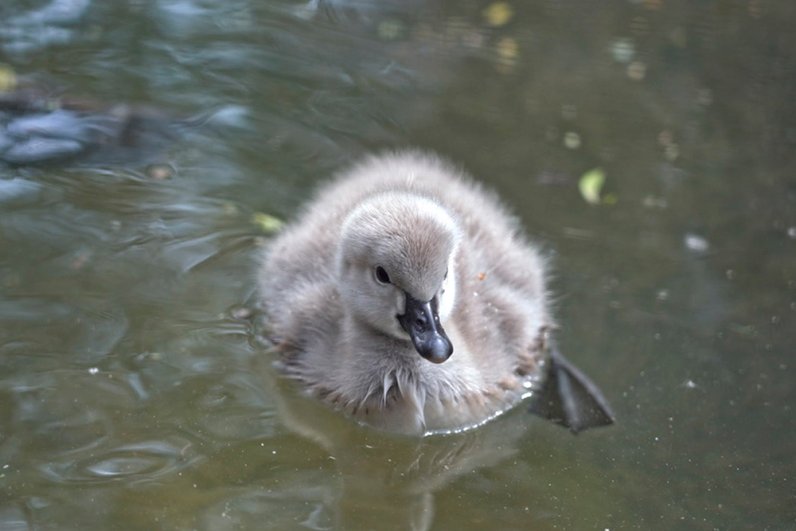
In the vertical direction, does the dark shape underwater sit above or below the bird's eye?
below

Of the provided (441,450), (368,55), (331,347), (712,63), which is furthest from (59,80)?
(712,63)

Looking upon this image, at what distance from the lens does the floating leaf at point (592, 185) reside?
188 inches

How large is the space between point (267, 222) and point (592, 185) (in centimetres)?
130

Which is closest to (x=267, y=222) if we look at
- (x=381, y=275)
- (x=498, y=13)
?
(x=381, y=275)

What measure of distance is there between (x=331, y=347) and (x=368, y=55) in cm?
232

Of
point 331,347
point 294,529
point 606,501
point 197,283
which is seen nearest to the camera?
point 294,529

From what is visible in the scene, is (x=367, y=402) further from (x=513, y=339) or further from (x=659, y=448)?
(x=659, y=448)

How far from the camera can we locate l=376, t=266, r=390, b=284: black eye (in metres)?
3.53

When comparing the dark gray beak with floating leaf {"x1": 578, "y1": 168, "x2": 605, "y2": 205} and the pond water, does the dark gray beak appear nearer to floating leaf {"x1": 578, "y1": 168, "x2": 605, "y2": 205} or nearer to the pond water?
the pond water

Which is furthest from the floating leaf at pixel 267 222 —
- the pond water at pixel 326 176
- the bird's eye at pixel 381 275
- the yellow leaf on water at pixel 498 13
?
the yellow leaf on water at pixel 498 13

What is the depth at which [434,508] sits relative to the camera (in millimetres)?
3223

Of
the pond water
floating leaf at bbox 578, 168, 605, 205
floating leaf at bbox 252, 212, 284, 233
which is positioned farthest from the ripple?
floating leaf at bbox 578, 168, 605, 205

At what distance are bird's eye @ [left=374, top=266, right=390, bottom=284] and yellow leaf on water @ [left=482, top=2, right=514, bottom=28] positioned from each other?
285 cm

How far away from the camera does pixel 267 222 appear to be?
4.45 meters
